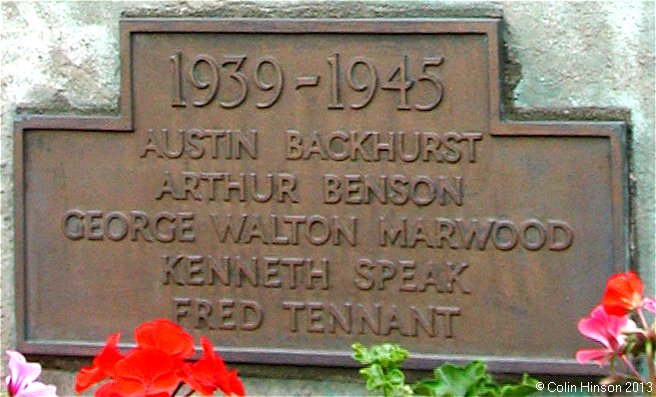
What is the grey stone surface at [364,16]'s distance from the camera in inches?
126

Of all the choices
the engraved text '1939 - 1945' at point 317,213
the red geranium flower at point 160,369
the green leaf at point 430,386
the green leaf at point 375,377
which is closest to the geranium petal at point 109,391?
the red geranium flower at point 160,369

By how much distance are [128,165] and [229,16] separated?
45 centimetres

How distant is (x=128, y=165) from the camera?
3.43m

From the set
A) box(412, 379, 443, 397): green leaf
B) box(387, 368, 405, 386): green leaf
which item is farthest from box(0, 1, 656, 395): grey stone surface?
box(387, 368, 405, 386): green leaf

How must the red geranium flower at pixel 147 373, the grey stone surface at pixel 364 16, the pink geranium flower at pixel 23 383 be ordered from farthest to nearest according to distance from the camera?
the grey stone surface at pixel 364 16, the pink geranium flower at pixel 23 383, the red geranium flower at pixel 147 373

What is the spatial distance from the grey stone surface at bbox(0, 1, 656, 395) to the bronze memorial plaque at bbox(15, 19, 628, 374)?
0.18 ft

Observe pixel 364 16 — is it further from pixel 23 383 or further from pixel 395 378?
pixel 23 383

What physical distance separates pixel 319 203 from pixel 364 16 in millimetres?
463

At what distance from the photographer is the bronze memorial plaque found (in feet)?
10.5

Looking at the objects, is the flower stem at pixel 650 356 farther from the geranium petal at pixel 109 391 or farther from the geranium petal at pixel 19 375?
the geranium petal at pixel 19 375

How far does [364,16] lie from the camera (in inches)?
129

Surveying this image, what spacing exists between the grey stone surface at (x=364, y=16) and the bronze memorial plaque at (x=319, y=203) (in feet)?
0.18

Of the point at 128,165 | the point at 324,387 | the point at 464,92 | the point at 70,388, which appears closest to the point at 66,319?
the point at 70,388

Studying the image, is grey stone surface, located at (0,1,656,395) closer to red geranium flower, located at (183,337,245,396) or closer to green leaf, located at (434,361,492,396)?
green leaf, located at (434,361,492,396)
